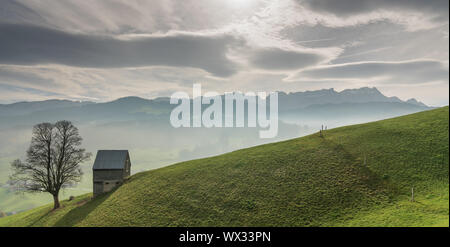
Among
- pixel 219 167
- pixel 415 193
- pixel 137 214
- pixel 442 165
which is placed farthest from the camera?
pixel 219 167

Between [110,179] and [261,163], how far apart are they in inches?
1346

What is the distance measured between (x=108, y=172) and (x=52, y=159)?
38.7ft

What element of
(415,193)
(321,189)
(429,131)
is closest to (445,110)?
(429,131)

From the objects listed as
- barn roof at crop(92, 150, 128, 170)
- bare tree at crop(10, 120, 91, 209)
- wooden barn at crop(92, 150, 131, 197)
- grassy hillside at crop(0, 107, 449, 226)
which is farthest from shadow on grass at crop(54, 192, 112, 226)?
bare tree at crop(10, 120, 91, 209)

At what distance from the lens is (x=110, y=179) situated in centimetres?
4581

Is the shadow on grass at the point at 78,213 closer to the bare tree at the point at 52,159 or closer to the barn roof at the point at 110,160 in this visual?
the barn roof at the point at 110,160

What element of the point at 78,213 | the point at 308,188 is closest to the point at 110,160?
the point at 78,213

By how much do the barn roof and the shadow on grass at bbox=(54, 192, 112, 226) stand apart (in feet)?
23.1

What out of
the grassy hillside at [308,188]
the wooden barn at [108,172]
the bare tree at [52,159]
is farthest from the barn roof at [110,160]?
the grassy hillside at [308,188]

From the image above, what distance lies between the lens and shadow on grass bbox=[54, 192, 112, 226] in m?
34.0

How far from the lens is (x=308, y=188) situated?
2719 cm

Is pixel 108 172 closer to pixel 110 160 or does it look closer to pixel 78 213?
pixel 110 160

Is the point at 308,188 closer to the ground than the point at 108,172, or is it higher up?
higher up
